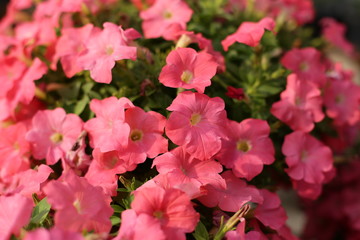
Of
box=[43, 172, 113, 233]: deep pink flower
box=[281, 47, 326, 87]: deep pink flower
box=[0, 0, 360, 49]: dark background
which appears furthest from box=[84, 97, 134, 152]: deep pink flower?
box=[0, 0, 360, 49]: dark background

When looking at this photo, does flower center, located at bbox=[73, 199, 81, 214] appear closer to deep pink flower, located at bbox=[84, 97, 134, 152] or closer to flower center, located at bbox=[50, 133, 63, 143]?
deep pink flower, located at bbox=[84, 97, 134, 152]

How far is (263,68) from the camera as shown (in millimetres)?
1079

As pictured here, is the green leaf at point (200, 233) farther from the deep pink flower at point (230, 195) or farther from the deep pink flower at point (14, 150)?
the deep pink flower at point (14, 150)

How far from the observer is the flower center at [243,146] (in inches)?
35.4

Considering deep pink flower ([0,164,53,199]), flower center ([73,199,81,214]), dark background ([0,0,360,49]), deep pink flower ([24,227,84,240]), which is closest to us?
deep pink flower ([24,227,84,240])

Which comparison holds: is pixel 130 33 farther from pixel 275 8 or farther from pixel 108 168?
pixel 275 8

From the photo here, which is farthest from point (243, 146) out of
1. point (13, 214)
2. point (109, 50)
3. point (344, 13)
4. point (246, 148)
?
point (344, 13)

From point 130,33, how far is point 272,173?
0.58 meters

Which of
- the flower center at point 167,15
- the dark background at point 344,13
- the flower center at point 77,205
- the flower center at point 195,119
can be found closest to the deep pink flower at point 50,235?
the flower center at point 77,205

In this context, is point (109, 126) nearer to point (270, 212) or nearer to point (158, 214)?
point (158, 214)

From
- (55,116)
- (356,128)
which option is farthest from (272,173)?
(55,116)

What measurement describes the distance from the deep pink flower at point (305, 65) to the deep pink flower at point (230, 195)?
1.21 ft

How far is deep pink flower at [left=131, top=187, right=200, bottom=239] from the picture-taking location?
2.18ft

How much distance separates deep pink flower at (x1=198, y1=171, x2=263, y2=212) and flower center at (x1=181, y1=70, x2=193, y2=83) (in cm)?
20
